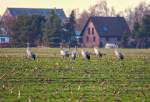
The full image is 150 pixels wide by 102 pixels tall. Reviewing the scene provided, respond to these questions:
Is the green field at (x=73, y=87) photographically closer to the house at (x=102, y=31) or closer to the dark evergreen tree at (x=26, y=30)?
the dark evergreen tree at (x=26, y=30)

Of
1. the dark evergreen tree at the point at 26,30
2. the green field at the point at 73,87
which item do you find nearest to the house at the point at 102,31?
the dark evergreen tree at the point at 26,30

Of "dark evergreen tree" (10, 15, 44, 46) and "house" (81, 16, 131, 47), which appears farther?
"house" (81, 16, 131, 47)

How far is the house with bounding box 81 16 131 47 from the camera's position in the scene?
118 m

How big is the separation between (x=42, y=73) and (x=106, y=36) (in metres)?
84.9

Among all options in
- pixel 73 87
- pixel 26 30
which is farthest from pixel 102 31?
pixel 73 87

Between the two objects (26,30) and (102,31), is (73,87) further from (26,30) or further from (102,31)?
(102,31)

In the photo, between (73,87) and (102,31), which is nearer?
(73,87)

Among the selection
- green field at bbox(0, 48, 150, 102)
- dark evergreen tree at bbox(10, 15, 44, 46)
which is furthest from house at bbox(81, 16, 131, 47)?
green field at bbox(0, 48, 150, 102)

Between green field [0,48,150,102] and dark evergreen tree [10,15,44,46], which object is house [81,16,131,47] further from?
green field [0,48,150,102]

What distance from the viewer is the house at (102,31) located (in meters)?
118

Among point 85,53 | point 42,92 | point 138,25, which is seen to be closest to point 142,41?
point 138,25

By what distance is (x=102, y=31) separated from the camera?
120 meters

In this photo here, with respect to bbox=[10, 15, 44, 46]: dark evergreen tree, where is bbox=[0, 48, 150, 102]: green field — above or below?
below

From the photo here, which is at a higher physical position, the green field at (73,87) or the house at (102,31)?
the house at (102,31)
